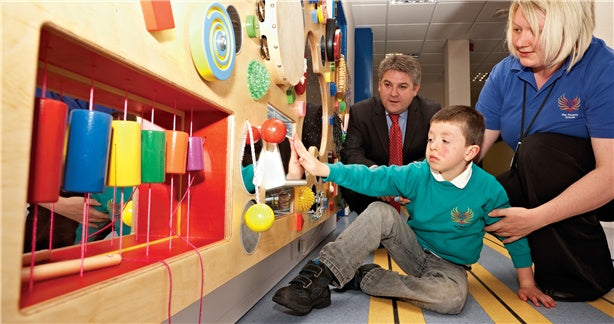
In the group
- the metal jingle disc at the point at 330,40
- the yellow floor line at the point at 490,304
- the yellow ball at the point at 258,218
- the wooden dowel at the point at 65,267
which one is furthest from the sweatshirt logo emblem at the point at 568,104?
the wooden dowel at the point at 65,267

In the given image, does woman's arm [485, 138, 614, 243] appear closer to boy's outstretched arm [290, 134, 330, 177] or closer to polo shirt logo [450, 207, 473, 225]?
polo shirt logo [450, 207, 473, 225]

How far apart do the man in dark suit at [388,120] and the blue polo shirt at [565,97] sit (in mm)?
543

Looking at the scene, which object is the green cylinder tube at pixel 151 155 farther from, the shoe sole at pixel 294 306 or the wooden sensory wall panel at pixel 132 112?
the shoe sole at pixel 294 306

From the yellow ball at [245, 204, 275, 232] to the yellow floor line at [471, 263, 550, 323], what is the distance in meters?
0.73

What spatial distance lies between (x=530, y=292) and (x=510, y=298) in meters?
0.06

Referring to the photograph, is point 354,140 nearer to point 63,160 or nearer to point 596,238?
point 596,238

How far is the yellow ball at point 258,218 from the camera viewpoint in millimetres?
729

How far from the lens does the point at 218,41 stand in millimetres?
625

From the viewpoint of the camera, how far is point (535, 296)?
3.68 feet

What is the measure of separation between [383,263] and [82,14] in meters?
1.39

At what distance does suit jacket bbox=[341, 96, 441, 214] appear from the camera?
1.96 meters

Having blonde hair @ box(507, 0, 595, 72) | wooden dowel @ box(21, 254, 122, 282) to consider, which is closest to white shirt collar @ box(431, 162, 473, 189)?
blonde hair @ box(507, 0, 595, 72)

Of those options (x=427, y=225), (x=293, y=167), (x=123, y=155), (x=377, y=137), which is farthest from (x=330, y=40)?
(x=123, y=155)

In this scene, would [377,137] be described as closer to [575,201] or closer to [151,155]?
[575,201]
